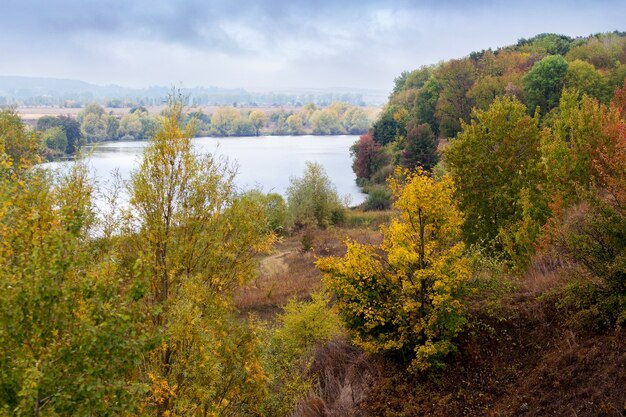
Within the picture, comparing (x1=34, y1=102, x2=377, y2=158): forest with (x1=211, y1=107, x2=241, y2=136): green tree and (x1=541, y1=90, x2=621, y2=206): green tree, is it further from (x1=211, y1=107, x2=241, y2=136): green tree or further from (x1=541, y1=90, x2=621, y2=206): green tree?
(x1=541, y1=90, x2=621, y2=206): green tree

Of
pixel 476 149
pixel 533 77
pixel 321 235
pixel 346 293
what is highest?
pixel 533 77

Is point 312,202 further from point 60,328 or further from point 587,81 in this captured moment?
point 60,328

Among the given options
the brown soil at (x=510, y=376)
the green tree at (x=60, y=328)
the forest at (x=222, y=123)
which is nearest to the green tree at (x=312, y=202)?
the forest at (x=222, y=123)

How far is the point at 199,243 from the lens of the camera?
11070 mm

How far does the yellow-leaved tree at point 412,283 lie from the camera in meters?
11.9

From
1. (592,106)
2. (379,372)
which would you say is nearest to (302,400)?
(379,372)

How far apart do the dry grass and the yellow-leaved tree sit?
11.0 metres

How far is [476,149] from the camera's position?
2181 cm

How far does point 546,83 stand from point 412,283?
50.1 metres

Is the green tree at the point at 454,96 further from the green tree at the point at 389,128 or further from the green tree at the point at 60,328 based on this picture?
the green tree at the point at 60,328

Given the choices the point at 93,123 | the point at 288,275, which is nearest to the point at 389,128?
the point at 288,275

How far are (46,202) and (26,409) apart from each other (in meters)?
2.90

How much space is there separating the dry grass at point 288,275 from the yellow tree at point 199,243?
11.9m

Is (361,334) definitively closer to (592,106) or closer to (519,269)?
(519,269)
